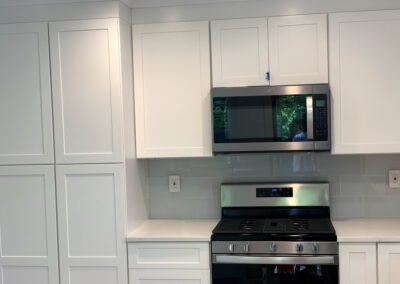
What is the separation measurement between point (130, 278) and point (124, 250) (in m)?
0.16

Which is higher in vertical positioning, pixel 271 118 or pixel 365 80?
pixel 365 80

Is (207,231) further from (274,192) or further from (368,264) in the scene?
(368,264)

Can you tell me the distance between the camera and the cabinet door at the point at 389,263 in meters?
2.68

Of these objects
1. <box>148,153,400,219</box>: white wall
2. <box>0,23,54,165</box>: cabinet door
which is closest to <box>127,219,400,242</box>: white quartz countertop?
<box>148,153,400,219</box>: white wall

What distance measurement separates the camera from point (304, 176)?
3.27m

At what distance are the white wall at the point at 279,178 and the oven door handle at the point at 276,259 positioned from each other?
1.94 ft

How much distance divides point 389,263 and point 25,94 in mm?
2220

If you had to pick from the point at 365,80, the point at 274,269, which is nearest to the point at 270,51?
the point at 365,80

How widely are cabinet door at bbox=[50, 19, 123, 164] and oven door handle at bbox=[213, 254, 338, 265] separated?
80cm

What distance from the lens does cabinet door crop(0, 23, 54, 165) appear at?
9.59 ft

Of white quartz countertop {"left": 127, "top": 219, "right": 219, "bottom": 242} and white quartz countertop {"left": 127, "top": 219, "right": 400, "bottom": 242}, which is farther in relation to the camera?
white quartz countertop {"left": 127, "top": 219, "right": 219, "bottom": 242}

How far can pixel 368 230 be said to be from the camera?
2.83 meters

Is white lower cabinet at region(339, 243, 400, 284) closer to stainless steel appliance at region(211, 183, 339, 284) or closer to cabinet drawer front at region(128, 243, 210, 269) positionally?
stainless steel appliance at region(211, 183, 339, 284)

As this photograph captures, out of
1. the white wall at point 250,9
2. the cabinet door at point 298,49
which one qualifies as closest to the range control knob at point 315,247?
the cabinet door at point 298,49
